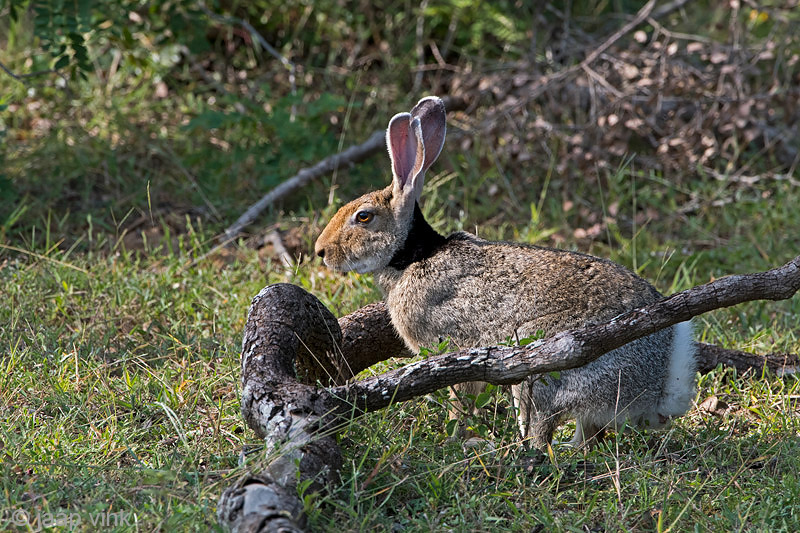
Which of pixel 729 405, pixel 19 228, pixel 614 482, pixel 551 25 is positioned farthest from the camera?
pixel 551 25

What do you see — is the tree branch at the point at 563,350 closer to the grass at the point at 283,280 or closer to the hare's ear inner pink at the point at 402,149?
the grass at the point at 283,280

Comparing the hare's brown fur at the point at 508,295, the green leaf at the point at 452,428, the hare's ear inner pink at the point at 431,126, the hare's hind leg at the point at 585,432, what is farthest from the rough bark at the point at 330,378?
the hare's ear inner pink at the point at 431,126

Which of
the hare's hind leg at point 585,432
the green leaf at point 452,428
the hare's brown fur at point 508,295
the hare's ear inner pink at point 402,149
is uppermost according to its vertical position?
the hare's ear inner pink at point 402,149

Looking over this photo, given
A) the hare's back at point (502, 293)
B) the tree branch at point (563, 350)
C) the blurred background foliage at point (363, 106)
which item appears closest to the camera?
the tree branch at point (563, 350)

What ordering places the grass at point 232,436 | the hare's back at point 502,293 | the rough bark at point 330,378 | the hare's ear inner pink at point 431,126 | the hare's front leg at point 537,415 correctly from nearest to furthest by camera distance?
the rough bark at point 330,378, the grass at point 232,436, the hare's front leg at point 537,415, the hare's back at point 502,293, the hare's ear inner pink at point 431,126

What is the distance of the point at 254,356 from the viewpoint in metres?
3.76

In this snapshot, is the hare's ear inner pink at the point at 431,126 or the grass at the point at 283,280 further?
the hare's ear inner pink at the point at 431,126

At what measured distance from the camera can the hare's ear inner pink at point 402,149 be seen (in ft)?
16.0

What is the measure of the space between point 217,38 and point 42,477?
5910mm

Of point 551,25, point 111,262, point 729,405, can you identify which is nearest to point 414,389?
point 729,405

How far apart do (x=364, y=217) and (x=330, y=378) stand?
43.8 inches

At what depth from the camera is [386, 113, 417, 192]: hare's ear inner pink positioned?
4.87 m

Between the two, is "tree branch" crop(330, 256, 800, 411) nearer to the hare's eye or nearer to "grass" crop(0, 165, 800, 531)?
"grass" crop(0, 165, 800, 531)

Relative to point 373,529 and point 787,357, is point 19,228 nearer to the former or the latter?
point 373,529
